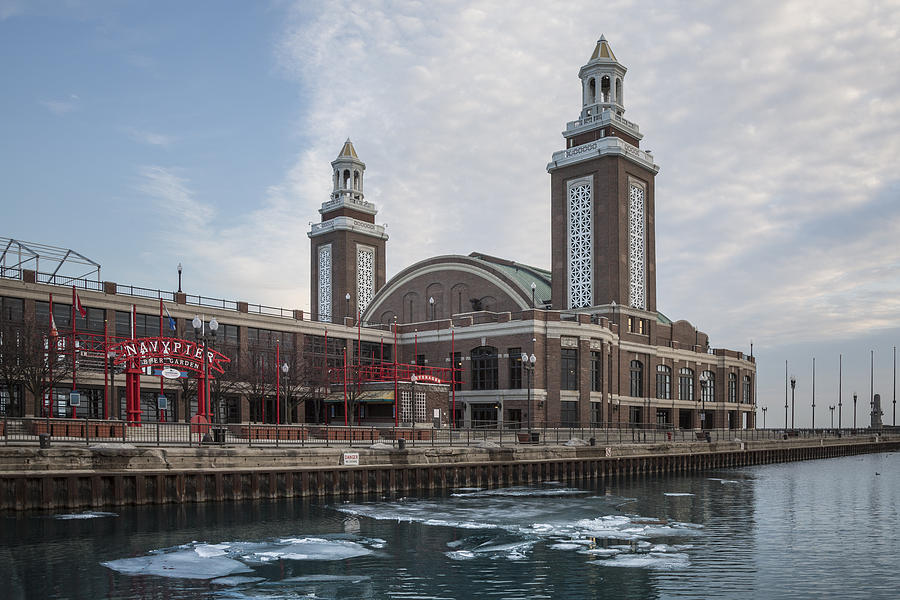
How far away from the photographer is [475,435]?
6450 centimetres

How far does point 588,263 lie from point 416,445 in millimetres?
49130

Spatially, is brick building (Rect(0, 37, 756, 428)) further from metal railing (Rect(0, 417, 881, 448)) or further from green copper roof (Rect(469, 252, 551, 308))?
metal railing (Rect(0, 417, 881, 448))

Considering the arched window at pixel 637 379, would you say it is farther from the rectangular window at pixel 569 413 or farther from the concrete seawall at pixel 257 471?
the concrete seawall at pixel 257 471

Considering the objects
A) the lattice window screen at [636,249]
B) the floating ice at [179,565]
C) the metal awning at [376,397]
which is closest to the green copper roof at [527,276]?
the lattice window screen at [636,249]

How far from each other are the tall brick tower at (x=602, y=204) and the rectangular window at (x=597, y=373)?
7745 mm

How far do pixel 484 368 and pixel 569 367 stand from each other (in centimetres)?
861

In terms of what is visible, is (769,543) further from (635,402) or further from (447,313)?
(447,313)

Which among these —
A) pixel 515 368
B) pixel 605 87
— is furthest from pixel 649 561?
pixel 605 87

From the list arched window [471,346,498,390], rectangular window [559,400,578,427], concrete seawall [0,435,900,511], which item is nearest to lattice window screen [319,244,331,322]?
→ arched window [471,346,498,390]

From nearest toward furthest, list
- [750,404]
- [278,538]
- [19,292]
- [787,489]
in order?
[278,538] < [787,489] < [19,292] < [750,404]

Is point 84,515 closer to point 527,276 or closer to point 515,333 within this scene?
point 515,333

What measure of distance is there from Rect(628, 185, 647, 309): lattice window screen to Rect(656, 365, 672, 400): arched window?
29.3 feet

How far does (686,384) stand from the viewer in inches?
4183

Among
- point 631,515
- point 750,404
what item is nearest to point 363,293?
point 750,404
